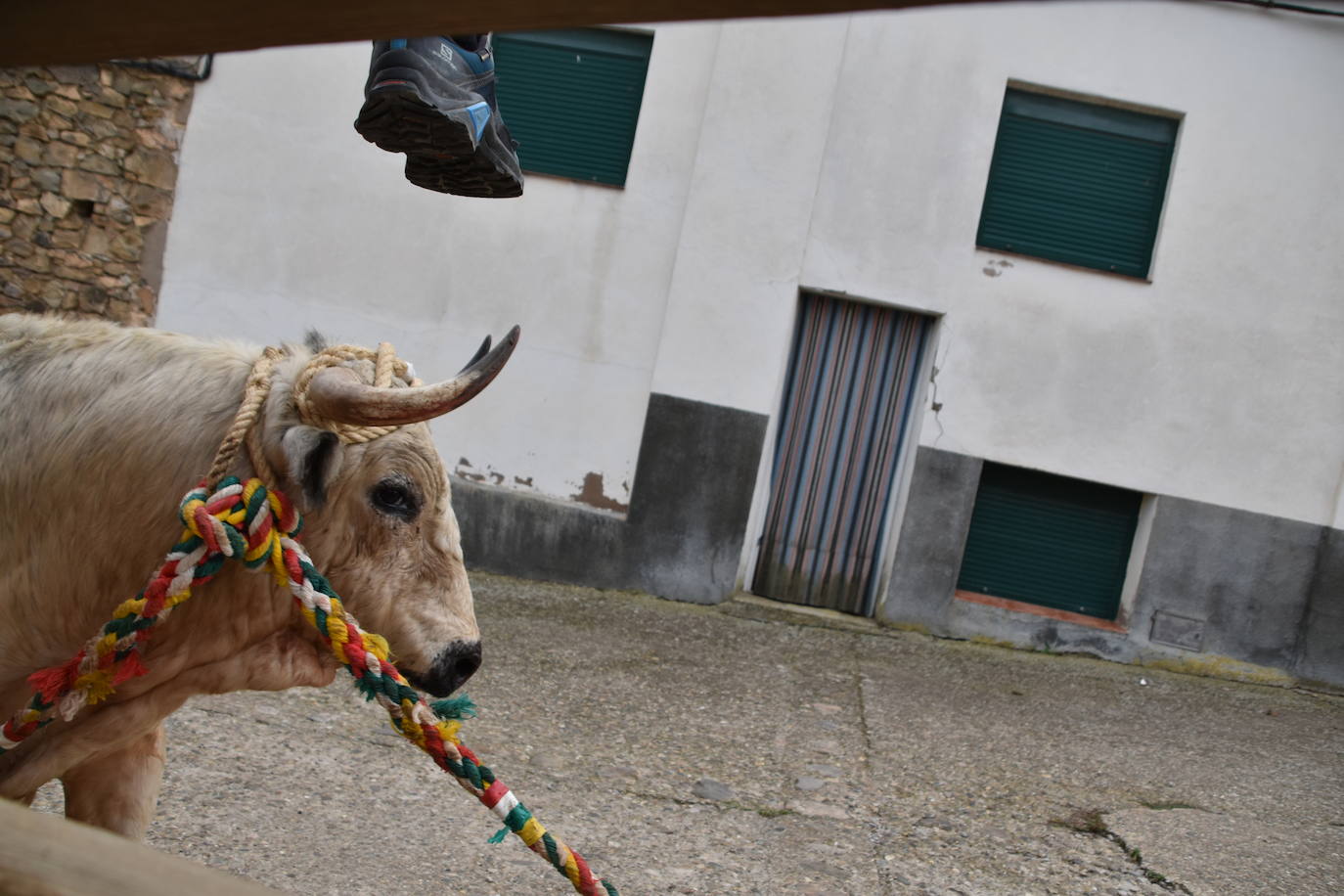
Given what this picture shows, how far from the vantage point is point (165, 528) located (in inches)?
85.3

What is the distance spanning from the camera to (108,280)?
775 cm

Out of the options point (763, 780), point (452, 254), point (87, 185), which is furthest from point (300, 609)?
point (87, 185)

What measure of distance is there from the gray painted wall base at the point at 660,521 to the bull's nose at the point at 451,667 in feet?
17.1

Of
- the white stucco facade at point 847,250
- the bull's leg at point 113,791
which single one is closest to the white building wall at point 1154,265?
the white stucco facade at point 847,250

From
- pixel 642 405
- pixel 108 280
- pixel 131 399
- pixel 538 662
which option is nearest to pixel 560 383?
pixel 642 405

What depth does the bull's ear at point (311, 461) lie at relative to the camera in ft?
7.04

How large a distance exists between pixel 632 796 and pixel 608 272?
14.1 feet

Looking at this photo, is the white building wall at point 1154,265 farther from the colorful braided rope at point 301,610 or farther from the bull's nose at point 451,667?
the colorful braided rope at point 301,610

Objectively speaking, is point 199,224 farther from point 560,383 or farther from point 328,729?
point 328,729

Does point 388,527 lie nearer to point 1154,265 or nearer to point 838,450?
point 838,450

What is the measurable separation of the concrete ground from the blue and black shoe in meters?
1.93

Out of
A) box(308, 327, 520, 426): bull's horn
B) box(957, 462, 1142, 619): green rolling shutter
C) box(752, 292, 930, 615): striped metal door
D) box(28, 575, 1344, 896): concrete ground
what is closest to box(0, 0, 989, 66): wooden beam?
box(308, 327, 520, 426): bull's horn

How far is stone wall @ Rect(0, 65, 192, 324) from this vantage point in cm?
761

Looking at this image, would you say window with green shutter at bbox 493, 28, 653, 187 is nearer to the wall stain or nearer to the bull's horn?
the wall stain
